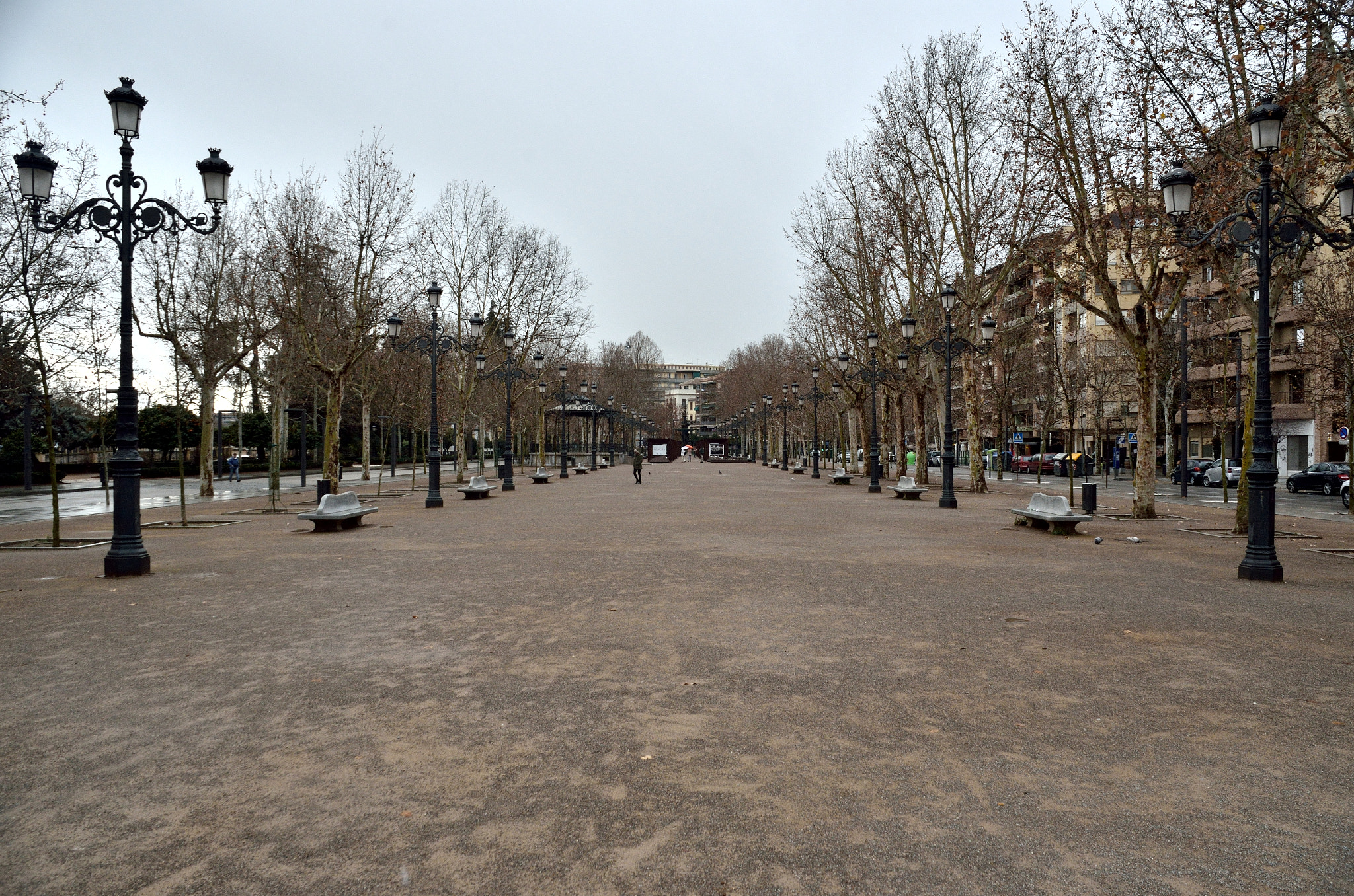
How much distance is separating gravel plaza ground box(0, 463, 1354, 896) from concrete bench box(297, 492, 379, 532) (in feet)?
18.7

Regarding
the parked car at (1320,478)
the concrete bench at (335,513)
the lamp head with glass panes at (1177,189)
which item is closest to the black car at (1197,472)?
the parked car at (1320,478)

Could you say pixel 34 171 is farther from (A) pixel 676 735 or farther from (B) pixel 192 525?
(A) pixel 676 735

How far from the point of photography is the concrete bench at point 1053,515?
1498 centimetres

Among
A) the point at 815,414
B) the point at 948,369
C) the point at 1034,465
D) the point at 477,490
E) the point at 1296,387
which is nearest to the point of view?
the point at 948,369

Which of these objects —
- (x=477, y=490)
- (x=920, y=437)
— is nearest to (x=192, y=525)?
(x=477, y=490)

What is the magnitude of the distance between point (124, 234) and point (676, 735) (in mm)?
10373

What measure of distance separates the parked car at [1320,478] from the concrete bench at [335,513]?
1429 inches

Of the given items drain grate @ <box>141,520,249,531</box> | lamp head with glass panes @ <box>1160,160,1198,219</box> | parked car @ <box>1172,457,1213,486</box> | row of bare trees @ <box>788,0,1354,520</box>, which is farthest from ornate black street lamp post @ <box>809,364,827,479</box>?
lamp head with glass panes @ <box>1160,160,1198,219</box>

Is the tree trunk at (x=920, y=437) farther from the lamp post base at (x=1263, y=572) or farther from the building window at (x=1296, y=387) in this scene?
the building window at (x=1296, y=387)

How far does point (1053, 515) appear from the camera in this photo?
49.8 feet

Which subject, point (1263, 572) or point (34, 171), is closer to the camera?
point (1263, 572)

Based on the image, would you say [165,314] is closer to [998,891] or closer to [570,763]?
[570,763]

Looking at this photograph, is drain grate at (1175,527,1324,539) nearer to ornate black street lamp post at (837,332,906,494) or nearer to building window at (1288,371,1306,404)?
ornate black street lamp post at (837,332,906,494)

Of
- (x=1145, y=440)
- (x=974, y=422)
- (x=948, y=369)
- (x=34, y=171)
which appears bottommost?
(x=1145, y=440)
